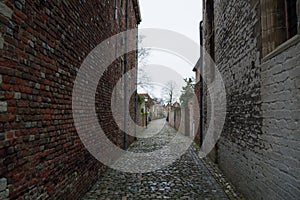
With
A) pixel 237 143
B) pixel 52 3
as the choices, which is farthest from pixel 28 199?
pixel 237 143

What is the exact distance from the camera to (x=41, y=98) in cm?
298

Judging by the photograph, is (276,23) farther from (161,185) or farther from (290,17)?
(161,185)

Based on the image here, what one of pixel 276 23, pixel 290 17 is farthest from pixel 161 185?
pixel 290 17

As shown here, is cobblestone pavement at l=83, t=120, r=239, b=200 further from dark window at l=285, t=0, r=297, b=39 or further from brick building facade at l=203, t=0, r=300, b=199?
dark window at l=285, t=0, r=297, b=39

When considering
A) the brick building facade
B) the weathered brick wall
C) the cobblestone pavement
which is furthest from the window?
the weathered brick wall

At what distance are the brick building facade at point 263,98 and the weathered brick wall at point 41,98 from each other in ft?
9.99

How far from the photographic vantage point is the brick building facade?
9.64ft

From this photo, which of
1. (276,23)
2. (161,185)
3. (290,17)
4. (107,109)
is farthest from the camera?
(107,109)

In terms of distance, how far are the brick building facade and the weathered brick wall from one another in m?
3.05

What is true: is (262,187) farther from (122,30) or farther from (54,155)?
(122,30)

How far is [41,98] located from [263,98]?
3.27m

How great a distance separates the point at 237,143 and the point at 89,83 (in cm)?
347

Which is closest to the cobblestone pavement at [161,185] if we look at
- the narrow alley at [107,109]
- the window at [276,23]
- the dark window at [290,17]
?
the narrow alley at [107,109]

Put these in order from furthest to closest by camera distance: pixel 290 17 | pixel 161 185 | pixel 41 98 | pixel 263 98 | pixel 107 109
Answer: pixel 107 109 < pixel 161 185 < pixel 263 98 < pixel 290 17 < pixel 41 98
